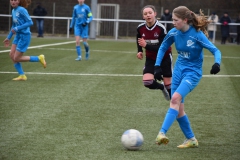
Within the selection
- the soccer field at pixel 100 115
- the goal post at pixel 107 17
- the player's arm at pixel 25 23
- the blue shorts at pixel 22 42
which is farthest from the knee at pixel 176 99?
the goal post at pixel 107 17

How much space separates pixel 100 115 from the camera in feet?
27.3

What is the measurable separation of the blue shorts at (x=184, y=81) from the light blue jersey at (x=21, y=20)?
6231mm

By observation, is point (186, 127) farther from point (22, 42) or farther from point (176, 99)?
point (22, 42)

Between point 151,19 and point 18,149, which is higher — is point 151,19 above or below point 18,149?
above

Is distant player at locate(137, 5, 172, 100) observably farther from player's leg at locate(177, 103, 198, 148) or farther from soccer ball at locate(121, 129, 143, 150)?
soccer ball at locate(121, 129, 143, 150)

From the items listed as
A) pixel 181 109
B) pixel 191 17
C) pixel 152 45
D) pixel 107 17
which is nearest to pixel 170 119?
pixel 181 109

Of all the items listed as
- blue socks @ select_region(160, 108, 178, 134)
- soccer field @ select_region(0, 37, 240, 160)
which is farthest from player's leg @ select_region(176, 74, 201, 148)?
Result: blue socks @ select_region(160, 108, 178, 134)

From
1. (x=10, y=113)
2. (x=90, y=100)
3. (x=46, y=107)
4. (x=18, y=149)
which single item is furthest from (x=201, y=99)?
(x=18, y=149)

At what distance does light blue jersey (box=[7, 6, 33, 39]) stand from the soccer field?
1.18m

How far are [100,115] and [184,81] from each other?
7.41ft

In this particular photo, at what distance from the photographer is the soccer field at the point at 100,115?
20.1 feet

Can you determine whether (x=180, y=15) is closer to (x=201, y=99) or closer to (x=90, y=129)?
(x=90, y=129)

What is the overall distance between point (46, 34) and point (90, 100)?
28.1m

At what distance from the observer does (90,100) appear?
9742 mm
